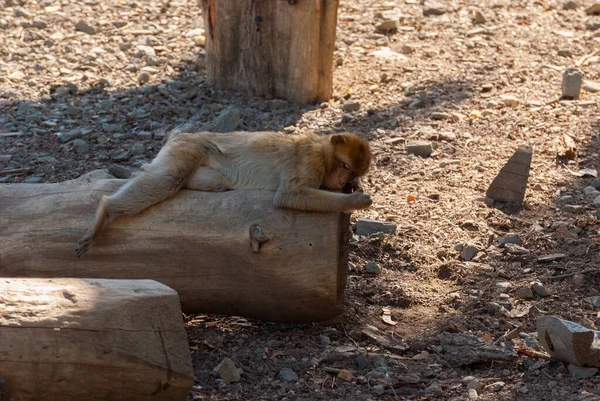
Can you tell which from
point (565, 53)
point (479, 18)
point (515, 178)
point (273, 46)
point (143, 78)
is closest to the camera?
point (515, 178)

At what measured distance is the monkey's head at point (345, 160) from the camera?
Answer: 247 inches

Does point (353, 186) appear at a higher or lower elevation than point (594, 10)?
lower

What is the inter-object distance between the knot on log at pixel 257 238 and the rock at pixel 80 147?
3.96 meters

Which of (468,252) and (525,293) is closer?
(525,293)

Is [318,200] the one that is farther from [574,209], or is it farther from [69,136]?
[69,136]

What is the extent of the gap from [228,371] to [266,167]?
1713mm

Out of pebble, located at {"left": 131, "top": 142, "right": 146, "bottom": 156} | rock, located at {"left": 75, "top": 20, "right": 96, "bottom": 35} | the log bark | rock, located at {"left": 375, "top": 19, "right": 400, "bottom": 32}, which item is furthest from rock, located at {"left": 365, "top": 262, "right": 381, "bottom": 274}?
rock, located at {"left": 75, "top": 20, "right": 96, "bottom": 35}

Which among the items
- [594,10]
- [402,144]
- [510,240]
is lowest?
[510,240]

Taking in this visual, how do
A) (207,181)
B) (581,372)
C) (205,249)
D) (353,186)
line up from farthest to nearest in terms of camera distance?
(353,186), (207,181), (205,249), (581,372)

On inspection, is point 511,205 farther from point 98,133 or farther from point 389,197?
point 98,133

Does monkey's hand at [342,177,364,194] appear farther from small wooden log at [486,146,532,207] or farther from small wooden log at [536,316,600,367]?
small wooden log at [486,146,532,207]

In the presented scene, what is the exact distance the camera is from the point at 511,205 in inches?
312

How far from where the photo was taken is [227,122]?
9195 mm

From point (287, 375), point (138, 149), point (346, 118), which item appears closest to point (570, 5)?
point (346, 118)
